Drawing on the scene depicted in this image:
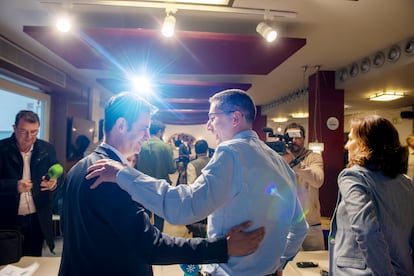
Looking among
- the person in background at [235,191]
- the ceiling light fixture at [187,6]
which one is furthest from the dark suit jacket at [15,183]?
the person in background at [235,191]

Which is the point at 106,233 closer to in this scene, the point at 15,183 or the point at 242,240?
the point at 242,240

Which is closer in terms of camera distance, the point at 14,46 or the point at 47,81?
the point at 14,46

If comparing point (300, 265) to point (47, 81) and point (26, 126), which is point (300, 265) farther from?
point (47, 81)

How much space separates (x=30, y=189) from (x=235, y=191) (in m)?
2.08

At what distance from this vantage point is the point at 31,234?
2.47 metres

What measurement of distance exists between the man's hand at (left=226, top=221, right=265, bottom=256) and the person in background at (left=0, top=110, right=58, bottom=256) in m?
2.08

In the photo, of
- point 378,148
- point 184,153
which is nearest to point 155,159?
point 184,153

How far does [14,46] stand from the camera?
298 cm

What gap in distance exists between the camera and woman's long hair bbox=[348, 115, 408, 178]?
1306 millimetres

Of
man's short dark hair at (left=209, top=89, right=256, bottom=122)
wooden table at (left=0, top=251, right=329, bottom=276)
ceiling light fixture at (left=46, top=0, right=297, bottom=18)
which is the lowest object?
wooden table at (left=0, top=251, right=329, bottom=276)

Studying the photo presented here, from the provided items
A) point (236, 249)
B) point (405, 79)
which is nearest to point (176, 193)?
point (236, 249)

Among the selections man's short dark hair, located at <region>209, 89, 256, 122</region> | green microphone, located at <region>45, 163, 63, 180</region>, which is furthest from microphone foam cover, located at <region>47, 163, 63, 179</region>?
man's short dark hair, located at <region>209, 89, 256, 122</region>

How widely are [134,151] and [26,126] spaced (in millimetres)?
1801

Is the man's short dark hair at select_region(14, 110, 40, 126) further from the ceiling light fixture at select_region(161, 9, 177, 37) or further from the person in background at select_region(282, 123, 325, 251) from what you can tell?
the person in background at select_region(282, 123, 325, 251)
